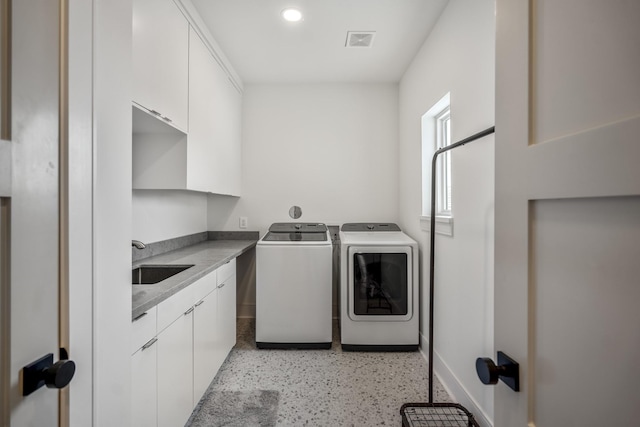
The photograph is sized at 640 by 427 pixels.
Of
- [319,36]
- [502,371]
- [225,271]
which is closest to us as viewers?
[502,371]

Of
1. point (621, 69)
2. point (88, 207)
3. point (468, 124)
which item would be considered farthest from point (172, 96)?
point (621, 69)

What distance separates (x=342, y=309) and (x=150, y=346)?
1.63 m

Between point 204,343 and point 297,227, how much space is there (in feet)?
4.81

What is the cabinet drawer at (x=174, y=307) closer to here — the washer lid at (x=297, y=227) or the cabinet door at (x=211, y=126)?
the cabinet door at (x=211, y=126)

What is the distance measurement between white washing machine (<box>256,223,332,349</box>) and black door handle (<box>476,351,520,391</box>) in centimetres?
190

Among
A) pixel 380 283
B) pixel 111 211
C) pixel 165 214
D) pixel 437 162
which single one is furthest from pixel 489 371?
pixel 165 214

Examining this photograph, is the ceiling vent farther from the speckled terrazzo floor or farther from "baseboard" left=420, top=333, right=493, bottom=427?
the speckled terrazzo floor

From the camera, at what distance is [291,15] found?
2.03m

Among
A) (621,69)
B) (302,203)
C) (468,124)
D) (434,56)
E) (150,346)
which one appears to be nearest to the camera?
(621,69)

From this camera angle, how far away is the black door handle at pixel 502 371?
558 mm

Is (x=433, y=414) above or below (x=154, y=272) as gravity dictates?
below

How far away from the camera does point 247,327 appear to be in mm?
2971

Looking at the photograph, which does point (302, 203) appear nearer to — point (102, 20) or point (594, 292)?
point (102, 20)

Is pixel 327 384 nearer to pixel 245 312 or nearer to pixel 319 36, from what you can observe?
pixel 245 312
